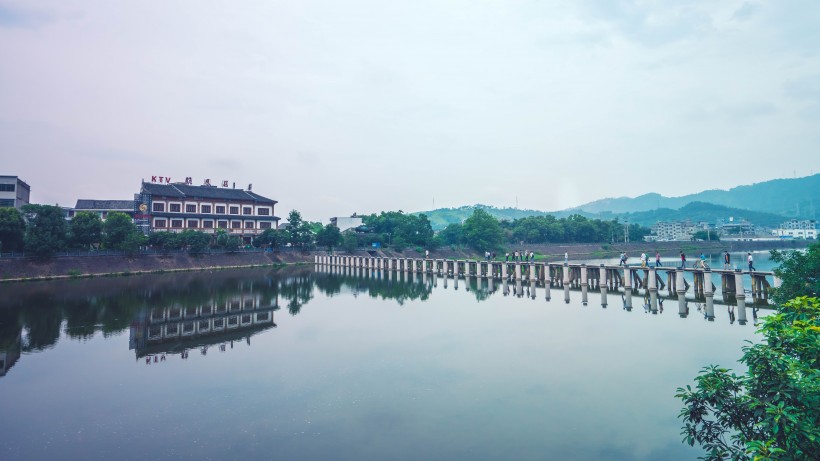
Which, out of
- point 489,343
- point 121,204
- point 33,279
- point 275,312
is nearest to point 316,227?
point 121,204

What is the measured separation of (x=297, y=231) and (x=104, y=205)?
41095mm

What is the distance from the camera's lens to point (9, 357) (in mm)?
18328

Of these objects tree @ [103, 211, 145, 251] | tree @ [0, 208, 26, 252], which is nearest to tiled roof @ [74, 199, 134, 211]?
tree @ [103, 211, 145, 251]

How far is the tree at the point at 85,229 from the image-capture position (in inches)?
1982

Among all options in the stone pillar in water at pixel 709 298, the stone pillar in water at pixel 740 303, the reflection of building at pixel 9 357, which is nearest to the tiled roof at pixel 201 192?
the reflection of building at pixel 9 357

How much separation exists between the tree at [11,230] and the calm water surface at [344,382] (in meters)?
20.5

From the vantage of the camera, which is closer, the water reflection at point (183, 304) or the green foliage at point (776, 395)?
the green foliage at point (776, 395)

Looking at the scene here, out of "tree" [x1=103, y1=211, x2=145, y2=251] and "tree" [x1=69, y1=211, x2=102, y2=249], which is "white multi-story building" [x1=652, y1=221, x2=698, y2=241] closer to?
"tree" [x1=103, y1=211, x2=145, y2=251]

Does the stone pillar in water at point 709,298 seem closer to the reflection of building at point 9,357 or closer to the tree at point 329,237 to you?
the reflection of building at point 9,357

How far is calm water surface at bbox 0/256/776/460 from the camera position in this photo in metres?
10.8

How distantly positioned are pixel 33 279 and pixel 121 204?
47.4 meters

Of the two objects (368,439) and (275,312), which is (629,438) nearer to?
(368,439)

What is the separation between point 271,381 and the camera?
50.3ft

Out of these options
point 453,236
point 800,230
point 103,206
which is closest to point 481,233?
point 453,236
